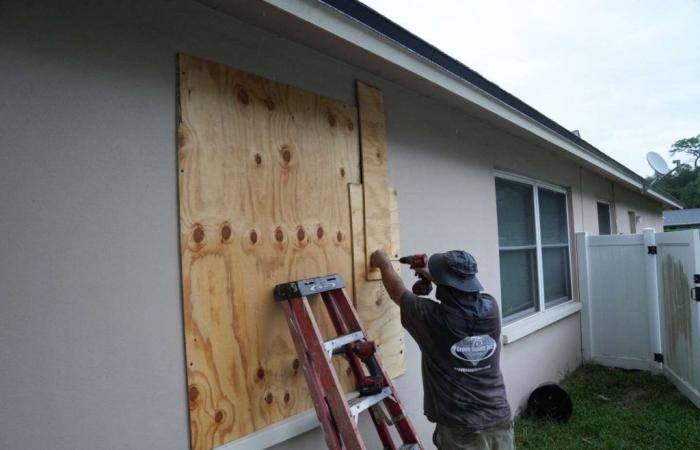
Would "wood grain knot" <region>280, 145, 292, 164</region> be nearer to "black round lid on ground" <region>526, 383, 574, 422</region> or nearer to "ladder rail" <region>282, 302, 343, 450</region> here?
"ladder rail" <region>282, 302, 343, 450</region>

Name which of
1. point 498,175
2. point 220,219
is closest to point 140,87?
point 220,219

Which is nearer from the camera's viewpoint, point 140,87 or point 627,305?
point 140,87

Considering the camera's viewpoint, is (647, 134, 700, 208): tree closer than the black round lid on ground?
No

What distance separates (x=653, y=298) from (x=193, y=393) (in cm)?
685

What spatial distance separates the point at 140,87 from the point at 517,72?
133ft

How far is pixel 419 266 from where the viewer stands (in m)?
2.96

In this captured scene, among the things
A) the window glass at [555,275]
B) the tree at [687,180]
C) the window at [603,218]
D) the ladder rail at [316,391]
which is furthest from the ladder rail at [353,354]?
the tree at [687,180]

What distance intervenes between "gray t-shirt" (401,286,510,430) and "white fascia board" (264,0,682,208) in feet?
4.99

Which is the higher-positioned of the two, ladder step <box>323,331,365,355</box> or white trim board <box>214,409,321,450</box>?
ladder step <box>323,331,365,355</box>

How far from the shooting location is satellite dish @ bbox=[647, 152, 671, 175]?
9555 mm

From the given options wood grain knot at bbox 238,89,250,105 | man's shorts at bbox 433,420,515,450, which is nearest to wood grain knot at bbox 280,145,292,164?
wood grain knot at bbox 238,89,250,105

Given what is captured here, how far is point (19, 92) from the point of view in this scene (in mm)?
1587

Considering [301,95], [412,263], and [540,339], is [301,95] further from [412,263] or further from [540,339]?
[540,339]

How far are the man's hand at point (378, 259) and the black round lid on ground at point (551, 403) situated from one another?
3.12 meters
